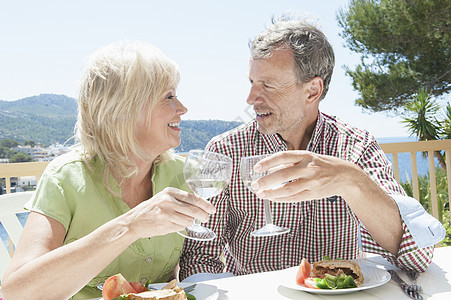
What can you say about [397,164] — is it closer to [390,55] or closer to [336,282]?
[336,282]

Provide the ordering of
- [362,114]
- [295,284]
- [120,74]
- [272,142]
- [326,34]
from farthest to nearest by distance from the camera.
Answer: [362,114] → [326,34] → [272,142] → [120,74] → [295,284]

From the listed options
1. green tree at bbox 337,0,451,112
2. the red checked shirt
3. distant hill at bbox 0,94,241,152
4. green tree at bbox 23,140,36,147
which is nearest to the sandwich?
the red checked shirt

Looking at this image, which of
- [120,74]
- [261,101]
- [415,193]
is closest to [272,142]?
[261,101]

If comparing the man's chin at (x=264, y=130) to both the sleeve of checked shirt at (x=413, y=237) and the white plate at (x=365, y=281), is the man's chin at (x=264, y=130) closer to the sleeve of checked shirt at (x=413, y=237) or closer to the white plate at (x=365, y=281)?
the sleeve of checked shirt at (x=413, y=237)

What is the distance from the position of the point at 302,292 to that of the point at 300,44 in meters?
1.19

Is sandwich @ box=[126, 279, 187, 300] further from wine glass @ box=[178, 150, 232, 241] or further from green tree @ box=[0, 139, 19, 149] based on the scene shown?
green tree @ box=[0, 139, 19, 149]

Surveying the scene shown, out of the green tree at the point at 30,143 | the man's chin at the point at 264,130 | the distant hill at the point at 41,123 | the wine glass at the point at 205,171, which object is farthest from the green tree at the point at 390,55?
the green tree at the point at 30,143

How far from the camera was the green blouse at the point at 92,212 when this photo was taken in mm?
1582

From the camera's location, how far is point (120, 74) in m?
1.71

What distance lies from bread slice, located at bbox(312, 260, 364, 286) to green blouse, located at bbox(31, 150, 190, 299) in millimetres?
553

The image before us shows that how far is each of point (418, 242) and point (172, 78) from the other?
3.42 ft

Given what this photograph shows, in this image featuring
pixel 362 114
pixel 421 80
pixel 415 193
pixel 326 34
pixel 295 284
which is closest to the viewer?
pixel 295 284

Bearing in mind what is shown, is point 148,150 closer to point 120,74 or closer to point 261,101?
point 120,74

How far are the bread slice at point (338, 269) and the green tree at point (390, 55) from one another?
38.2ft
